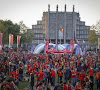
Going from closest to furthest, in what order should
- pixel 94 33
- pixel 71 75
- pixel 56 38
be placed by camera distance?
pixel 71 75 → pixel 94 33 → pixel 56 38

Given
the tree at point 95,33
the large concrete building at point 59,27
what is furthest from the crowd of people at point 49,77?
the large concrete building at point 59,27

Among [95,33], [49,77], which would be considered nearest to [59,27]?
[95,33]

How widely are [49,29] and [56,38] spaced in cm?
468

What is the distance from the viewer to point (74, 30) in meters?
85.8

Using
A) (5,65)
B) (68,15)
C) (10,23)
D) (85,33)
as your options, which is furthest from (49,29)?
(5,65)

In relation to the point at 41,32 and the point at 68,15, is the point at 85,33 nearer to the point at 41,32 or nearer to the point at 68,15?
the point at 68,15

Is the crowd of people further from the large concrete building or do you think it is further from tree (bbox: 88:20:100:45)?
the large concrete building

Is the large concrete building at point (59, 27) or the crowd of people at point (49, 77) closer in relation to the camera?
the crowd of people at point (49, 77)

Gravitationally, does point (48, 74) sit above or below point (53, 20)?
below

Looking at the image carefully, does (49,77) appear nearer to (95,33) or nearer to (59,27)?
(95,33)

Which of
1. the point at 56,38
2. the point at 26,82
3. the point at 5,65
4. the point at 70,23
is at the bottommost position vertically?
the point at 26,82

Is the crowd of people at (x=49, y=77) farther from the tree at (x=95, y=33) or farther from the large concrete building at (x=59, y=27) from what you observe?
the large concrete building at (x=59, y=27)

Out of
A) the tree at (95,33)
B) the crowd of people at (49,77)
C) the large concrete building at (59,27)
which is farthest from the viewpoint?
the large concrete building at (59,27)

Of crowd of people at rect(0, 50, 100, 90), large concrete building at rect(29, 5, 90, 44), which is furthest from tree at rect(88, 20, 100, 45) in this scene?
crowd of people at rect(0, 50, 100, 90)
